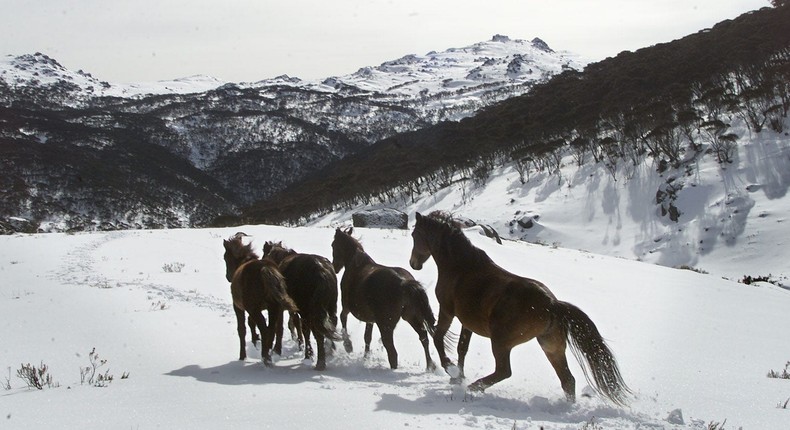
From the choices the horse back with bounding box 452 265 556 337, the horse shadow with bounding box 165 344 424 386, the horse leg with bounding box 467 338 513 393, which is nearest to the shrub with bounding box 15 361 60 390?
the horse shadow with bounding box 165 344 424 386

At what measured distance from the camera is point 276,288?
5941 millimetres

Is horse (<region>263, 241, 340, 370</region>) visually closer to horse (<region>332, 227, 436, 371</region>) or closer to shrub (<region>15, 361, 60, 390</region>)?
horse (<region>332, 227, 436, 371</region>)

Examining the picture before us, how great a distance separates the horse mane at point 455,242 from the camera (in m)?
5.85

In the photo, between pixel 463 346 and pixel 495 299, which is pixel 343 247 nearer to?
pixel 463 346

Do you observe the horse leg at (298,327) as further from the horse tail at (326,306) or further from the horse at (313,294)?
the horse tail at (326,306)

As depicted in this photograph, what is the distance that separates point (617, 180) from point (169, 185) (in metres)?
151

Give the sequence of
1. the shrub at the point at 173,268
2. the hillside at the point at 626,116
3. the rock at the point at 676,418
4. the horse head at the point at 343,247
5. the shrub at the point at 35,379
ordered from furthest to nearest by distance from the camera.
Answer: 1. the hillside at the point at 626,116
2. the shrub at the point at 173,268
3. the horse head at the point at 343,247
4. the shrub at the point at 35,379
5. the rock at the point at 676,418

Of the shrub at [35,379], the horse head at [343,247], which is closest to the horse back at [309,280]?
the horse head at [343,247]

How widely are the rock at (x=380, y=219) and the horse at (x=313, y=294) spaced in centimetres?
2622

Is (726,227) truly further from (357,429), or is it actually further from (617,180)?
(357,429)

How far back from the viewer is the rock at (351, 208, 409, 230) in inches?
1298

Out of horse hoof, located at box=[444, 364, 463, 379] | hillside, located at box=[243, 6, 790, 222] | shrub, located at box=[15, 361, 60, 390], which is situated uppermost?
Answer: hillside, located at box=[243, 6, 790, 222]

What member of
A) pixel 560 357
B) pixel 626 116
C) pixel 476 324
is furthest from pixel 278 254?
pixel 626 116

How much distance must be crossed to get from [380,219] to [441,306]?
89.7ft
